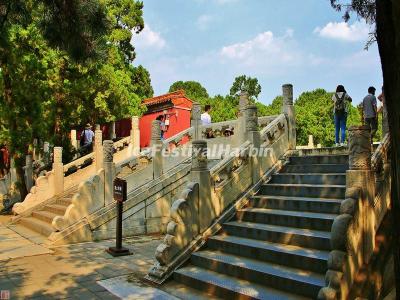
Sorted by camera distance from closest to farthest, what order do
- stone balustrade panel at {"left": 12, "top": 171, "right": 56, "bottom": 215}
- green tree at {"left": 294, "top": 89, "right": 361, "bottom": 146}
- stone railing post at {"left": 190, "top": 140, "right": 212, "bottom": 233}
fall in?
stone railing post at {"left": 190, "top": 140, "right": 212, "bottom": 233}
stone balustrade panel at {"left": 12, "top": 171, "right": 56, "bottom": 215}
green tree at {"left": 294, "top": 89, "right": 361, "bottom": 146}

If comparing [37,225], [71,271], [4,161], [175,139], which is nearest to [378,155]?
[71,271]

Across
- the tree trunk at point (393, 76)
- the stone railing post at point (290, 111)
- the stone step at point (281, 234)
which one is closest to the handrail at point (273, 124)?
the stone railing post at point (290, 111)

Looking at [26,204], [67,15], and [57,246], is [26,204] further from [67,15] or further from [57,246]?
[67,15]

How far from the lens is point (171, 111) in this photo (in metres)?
22.5

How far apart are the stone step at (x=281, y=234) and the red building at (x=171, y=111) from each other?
49.2 ft

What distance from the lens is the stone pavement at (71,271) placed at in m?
5.97

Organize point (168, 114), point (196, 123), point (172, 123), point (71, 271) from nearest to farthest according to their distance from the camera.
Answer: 1. point (71, 271)
2. point (196, 123)
3. point (168, 114)
4. point (172, 123)

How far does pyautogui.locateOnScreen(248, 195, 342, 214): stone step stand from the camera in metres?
6.59

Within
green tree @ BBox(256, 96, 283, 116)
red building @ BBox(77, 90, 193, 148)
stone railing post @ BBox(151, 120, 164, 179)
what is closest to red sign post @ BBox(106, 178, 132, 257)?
stone railing post @ BBox(151, 120, 164, 179)

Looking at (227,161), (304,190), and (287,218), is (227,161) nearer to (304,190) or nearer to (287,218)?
(304,190)

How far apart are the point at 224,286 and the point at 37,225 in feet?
24.7

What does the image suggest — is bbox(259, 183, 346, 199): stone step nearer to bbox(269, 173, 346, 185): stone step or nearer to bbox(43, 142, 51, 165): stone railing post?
bbox(269, 173, 346, 185): stone step

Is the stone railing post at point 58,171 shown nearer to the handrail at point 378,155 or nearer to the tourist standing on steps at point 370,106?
the tourist standing on steps at point 370,106

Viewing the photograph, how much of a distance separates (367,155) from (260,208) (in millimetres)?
2795
